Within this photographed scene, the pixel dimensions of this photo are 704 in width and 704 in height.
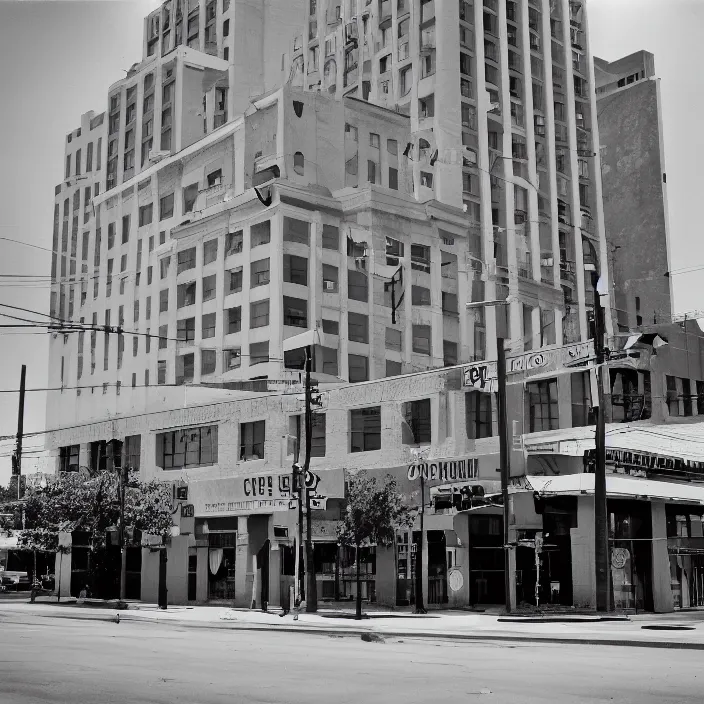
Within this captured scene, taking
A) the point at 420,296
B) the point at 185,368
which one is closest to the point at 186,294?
the point at 185,368

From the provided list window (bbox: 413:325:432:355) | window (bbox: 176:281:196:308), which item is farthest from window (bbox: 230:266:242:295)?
window (bbox: 413:325:432:355)

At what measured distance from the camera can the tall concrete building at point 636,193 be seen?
3627 inches

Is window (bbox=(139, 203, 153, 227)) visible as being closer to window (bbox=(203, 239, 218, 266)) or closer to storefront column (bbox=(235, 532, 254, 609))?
window (bbox=(203, 239, 218, 266))

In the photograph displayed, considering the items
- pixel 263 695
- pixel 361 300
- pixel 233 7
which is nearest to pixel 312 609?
pixel 263 695

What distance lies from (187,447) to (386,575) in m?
16.5

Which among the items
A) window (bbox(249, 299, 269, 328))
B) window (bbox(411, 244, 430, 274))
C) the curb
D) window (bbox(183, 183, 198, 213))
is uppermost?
window (bbox(183, 183, 198, 213))

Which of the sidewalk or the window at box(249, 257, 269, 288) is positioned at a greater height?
the window at box(249, 257, 269, 288)

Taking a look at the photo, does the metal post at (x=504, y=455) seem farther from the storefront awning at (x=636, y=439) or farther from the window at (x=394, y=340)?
the window at (x=394, y=340)

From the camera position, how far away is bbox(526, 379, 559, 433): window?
4922 centimetres

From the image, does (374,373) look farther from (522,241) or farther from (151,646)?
(151,646)

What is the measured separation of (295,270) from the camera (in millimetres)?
70688

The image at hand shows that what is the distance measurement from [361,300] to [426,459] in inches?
1122

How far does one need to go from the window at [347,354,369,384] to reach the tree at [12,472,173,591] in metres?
19.8

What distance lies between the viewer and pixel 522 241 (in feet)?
298
